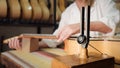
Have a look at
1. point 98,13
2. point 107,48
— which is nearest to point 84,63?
point 107,48

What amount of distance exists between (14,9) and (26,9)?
0.13 meters

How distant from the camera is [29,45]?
2.91ft

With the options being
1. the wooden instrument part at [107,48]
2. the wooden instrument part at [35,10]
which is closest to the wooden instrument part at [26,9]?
the wooden instrument part at [35,10]

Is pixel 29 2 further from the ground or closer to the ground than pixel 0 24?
further from the ground

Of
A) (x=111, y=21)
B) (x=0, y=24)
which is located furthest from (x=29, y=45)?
(x=0, y=24)

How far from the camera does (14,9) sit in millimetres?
1665

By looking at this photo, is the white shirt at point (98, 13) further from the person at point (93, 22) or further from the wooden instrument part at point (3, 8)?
the wooden instrument part at point (3, 8)

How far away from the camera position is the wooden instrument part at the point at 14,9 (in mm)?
1665

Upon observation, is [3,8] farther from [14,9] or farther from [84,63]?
[84,63]

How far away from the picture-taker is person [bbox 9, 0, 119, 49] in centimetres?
59

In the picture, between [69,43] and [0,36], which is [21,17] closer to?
[0,36]

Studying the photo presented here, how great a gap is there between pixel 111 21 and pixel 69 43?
29 cm

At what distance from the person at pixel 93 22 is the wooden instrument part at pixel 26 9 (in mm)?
503

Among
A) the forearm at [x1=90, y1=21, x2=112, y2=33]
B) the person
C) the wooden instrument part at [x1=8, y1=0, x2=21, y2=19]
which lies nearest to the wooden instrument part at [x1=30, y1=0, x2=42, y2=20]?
the wooden instrument part at [x1=8, y1=0, x2=21, y2=19]
